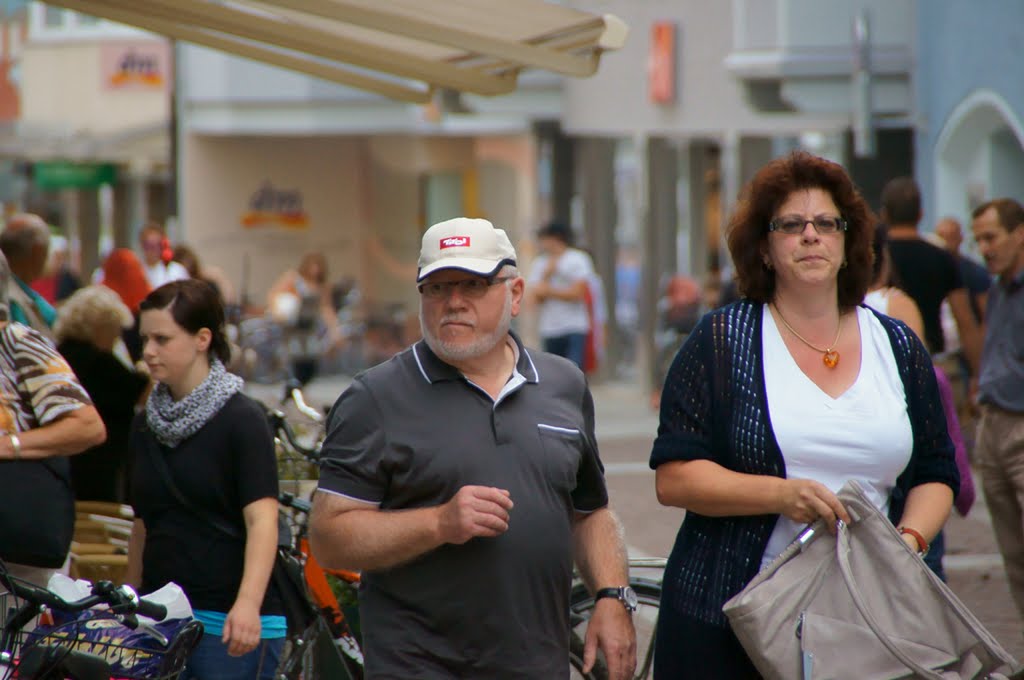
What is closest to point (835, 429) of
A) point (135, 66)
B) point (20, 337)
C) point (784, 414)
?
point (784, 414)

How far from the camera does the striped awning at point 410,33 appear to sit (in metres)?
6.77

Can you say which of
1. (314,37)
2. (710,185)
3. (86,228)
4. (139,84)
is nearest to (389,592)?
(314,37)

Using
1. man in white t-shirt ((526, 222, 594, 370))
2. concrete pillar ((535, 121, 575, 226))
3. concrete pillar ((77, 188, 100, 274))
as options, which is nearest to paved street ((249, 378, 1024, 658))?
man in white t-shirt ((526, 222, 594, 370))

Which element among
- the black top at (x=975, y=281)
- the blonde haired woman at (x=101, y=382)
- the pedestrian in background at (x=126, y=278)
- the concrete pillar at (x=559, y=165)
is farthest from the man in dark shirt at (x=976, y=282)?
the concrete pillar at (x=559, y=165)

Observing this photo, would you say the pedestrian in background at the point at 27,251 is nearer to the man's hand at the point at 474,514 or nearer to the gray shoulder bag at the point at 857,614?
the man's hand at the point at 474,514

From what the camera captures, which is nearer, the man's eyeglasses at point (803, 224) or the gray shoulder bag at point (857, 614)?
the gray shoulder bag at point (857, 614)

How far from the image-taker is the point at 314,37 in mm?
7621

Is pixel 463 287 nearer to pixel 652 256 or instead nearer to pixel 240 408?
pixel 240 408

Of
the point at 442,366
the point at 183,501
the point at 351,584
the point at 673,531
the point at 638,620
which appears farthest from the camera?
the point at 673,531

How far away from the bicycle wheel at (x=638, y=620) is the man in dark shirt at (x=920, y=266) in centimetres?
380

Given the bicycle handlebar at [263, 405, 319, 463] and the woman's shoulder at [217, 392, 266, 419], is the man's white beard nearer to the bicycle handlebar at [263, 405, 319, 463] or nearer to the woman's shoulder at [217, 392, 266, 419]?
the woman's shoulder at [217, 392, 266, 419]

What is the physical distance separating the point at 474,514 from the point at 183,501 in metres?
1.51

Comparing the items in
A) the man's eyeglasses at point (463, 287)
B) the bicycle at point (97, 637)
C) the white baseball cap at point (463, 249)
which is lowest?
the bicycle at point (97, 637)

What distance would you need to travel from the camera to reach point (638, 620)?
541 centimetres
